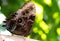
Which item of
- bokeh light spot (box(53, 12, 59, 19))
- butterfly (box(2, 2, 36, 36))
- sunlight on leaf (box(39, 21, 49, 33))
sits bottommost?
sunlight on leaf (box(39, 21, 49, 33))

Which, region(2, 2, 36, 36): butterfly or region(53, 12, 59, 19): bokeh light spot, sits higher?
region(2, 2, 36, 36): butterfly

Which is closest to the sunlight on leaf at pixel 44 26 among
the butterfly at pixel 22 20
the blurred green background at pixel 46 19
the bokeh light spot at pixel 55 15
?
the blurred green background at pixel 46 19

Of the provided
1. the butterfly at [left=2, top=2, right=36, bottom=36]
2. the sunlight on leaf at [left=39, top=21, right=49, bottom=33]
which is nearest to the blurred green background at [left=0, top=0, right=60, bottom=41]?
the sunlight on leaf at [left=39, top=21, right=49, bottom=33]

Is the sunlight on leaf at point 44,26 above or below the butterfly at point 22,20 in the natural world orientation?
below

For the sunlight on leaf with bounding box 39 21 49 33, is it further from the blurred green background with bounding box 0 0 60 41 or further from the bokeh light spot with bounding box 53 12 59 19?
the bokeh light spot with bounding box 53 12 59 19

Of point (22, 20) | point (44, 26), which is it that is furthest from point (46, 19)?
point (22, 20)

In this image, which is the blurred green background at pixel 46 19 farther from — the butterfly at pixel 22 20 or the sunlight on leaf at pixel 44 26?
the butterfly at pixel 22 20
